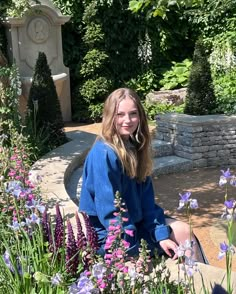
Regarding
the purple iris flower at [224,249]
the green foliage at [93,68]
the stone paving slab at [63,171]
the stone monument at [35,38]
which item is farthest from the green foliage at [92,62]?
the purple iris flower at [224,249]

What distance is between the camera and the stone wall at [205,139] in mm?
6605

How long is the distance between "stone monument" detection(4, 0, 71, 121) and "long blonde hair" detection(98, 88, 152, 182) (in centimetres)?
677

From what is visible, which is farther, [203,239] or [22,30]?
[22,30]

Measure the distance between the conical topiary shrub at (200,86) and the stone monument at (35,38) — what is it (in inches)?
130

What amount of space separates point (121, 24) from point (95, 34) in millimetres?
839

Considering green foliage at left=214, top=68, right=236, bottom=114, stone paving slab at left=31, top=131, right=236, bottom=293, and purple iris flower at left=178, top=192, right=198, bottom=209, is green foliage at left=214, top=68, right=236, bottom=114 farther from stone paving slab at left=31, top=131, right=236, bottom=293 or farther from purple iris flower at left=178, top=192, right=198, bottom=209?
purple iris flower at left=178, top=192, right=198, bottom=209

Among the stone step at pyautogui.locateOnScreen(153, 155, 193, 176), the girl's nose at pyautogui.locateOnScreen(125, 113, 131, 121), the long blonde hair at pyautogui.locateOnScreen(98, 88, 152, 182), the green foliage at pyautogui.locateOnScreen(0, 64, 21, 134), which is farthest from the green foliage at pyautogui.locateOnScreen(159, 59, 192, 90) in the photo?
the girl's nose at pyautogui.locateOnScreen(125, 113, 131, 121)

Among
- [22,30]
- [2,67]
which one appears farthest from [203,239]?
[22,30]

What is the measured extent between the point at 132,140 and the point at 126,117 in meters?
0.16

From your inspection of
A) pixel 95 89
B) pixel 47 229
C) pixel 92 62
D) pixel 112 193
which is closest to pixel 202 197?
pixel 112 193

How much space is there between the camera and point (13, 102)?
6.07 metres

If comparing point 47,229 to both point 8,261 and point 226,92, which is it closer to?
point 8,261

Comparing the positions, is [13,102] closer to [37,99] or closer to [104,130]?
[37,99]

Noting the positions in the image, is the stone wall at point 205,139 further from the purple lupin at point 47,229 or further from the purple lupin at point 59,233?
the purple lupin at point 59,233
